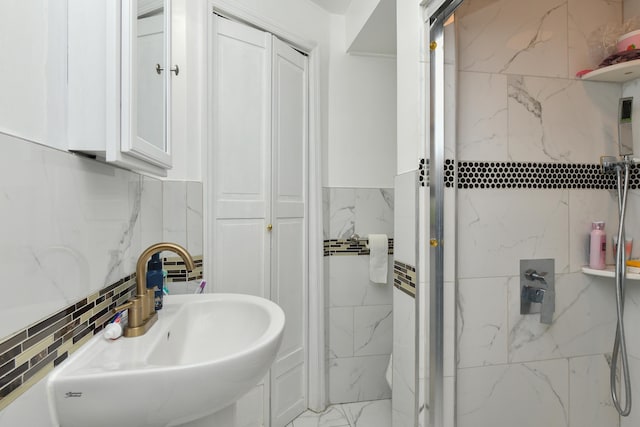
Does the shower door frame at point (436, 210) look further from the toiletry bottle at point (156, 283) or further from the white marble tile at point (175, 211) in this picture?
the white marble tile at point (175, 211)

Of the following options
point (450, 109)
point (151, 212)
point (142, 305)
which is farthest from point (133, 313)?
point (450, 109)

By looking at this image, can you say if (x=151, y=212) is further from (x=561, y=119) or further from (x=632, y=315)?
(x=632, y=315)

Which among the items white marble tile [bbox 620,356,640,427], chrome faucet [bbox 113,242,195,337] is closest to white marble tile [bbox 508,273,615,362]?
white marble tile [bbox 620,356,640,427]

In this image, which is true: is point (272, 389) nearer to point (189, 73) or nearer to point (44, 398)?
point (44, 398)

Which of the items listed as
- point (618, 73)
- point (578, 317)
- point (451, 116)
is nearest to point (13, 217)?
point (451, 116)

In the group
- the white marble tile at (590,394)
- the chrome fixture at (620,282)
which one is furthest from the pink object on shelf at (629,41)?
the white marble tile at (590,394)

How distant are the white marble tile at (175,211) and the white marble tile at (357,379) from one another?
120 centimetres

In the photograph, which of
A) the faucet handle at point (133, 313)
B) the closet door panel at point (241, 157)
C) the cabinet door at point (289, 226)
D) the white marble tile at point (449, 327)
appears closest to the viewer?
the faucet handle at point (133, 313)

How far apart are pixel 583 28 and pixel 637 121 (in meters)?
0.47

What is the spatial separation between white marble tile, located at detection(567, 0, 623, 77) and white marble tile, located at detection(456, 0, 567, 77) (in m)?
0.04

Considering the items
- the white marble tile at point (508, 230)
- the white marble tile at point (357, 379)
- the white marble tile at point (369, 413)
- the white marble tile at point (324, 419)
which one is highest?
the white marble tile at point (508, 230)

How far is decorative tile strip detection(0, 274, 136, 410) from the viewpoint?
489 millimetres

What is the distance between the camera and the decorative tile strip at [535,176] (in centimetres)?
133

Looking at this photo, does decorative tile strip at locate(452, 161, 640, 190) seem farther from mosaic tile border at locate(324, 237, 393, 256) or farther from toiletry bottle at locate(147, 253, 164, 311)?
toiletry bottle at locate(147, 253, 164, 311)
